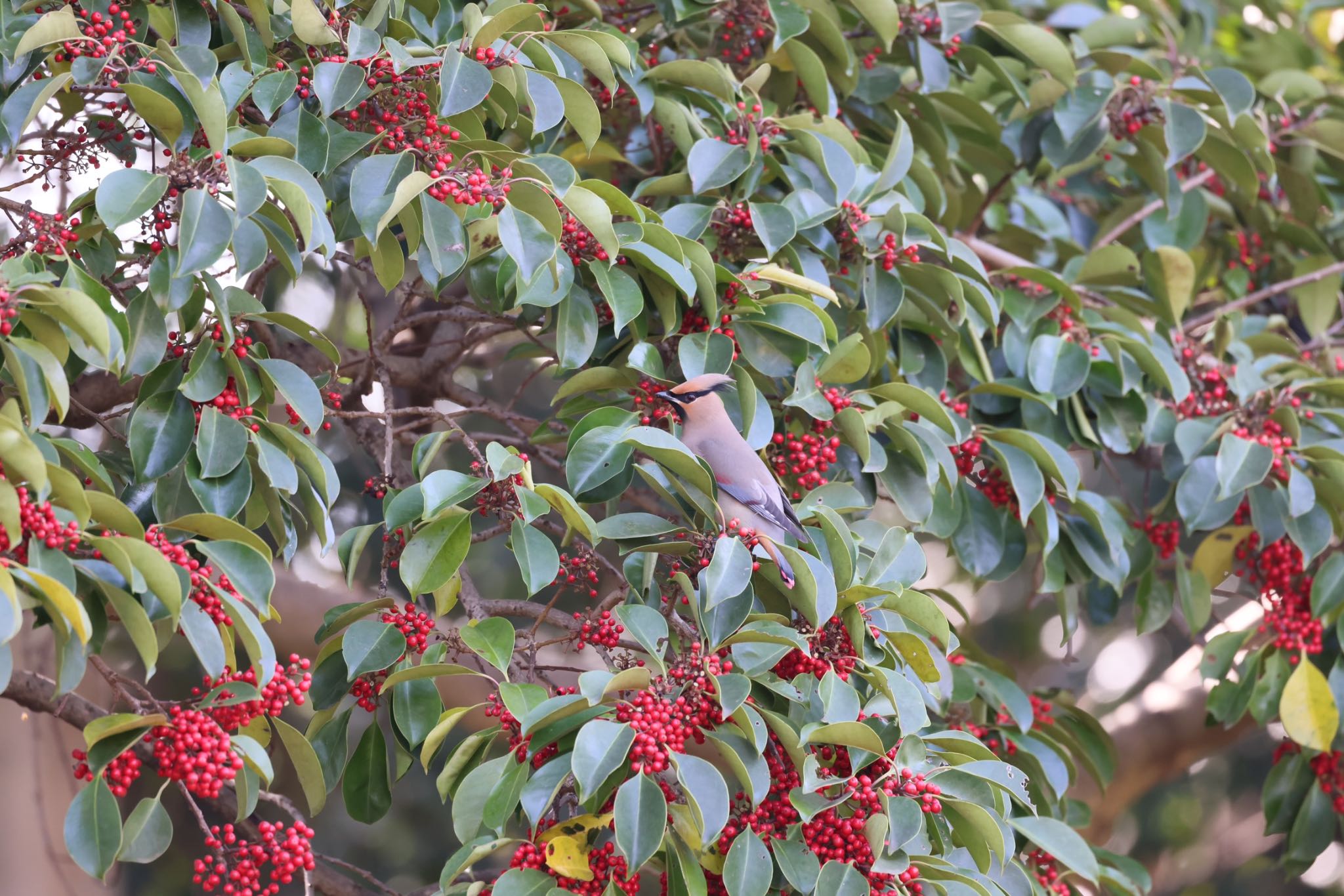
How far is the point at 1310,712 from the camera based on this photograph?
9.28 ft

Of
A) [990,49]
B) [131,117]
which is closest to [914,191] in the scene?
[990,49]

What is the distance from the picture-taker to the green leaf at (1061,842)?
213 cm

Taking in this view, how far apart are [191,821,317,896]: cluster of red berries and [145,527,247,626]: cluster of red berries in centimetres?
34

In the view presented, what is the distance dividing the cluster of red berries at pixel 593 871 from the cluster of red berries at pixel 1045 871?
112 cm

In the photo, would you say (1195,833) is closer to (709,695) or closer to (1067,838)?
(1067,838)

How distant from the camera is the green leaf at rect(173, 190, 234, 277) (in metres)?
1.80

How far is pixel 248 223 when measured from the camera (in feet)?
6.24

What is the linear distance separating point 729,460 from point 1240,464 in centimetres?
119

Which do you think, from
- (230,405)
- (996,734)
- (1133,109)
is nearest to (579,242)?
(230,405)

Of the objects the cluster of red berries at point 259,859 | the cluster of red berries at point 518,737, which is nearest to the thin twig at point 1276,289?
the cluster of red berries at point 518,737

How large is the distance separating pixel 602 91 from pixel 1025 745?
178 centimetres

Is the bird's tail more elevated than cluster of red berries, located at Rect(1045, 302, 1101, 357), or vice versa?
the bird's tail

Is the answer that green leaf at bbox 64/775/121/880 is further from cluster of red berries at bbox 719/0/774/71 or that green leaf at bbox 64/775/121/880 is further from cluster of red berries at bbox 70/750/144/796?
cluster of red berries at bbox 719/0/774/71

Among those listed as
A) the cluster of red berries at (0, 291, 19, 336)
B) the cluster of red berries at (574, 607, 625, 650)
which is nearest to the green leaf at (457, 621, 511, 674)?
the cluster of red berries at (574, 607, 625, 650)
